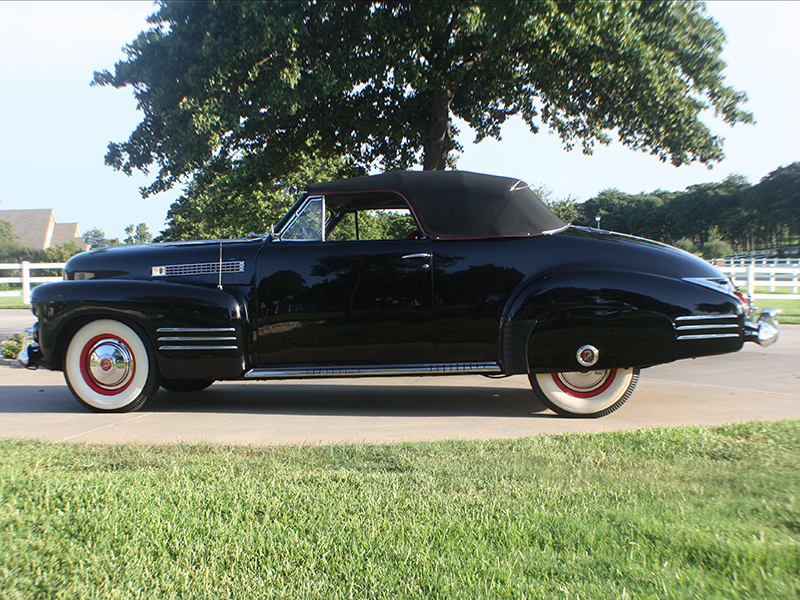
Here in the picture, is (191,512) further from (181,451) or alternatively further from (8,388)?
(8,388)

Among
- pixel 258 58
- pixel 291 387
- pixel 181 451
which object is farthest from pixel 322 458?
pixel 258 58

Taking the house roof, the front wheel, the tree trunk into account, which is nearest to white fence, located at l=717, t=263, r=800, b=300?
the tree trunk

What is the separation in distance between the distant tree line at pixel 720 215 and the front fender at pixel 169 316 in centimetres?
7260

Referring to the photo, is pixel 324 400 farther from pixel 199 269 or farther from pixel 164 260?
pixel 164 260

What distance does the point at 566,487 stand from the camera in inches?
122

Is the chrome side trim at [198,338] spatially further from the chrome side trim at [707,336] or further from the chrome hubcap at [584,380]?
the chrome side trim at [707,336]

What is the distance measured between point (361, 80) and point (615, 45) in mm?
4186

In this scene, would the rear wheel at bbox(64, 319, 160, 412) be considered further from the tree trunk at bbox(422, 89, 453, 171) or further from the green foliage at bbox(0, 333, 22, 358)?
the tree trunk at bbox(422, 89, 453, 171)

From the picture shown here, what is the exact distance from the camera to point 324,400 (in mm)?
5891

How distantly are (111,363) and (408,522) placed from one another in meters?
3.55

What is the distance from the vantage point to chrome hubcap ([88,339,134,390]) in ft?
17.2

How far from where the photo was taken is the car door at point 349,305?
495cm

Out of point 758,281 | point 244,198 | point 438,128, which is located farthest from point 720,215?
point 438,128

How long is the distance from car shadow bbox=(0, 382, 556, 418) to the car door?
0.56 metres
